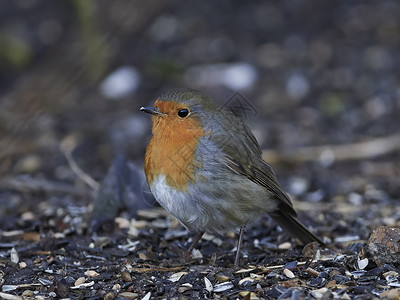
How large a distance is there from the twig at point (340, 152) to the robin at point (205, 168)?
82.2 inches

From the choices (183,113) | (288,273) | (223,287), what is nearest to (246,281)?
(223,287)

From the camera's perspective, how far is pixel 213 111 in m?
3.97

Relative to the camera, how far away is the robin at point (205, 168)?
12.1 feet

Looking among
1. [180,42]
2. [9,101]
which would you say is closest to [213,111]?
[9,101]

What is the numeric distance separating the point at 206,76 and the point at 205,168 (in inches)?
159

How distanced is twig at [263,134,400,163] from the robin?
209 cm

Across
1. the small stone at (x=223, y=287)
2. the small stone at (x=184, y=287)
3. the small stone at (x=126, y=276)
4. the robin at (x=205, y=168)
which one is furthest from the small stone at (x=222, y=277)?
the small stone at (x=126, y=276)

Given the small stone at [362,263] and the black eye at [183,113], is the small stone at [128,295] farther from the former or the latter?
the small stone at [362,263]

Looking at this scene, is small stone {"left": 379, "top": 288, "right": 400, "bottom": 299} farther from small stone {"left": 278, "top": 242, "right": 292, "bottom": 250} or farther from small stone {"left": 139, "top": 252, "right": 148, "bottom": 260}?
small stone {"left": 139, "top": 252, "right": 148, "bottom": 260}

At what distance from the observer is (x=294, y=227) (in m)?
4.23

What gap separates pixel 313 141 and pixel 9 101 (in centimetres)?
348

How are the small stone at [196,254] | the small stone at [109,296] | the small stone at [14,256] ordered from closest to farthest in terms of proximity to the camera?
1. the small stone at [109,296]
2. the small stone at [14,256]
3. the small stone at [196,254]

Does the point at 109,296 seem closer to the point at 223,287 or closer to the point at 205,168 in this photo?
the point at 223,287

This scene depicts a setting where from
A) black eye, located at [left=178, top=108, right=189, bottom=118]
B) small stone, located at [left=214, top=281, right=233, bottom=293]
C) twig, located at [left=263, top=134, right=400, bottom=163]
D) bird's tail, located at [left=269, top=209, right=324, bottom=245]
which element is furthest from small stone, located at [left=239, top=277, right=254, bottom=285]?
twig, located at [left=263, top=134, right=400, bottom=163]
